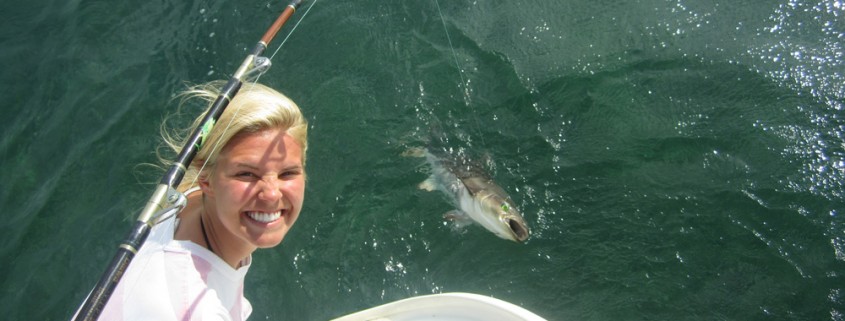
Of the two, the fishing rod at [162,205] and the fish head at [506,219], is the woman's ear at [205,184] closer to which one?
the fishing rod at [162,205]

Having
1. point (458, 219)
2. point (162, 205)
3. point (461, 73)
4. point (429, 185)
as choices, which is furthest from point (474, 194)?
point (162, 205)

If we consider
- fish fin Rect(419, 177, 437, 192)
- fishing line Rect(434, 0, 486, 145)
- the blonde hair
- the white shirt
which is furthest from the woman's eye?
fishing line Rect(434, 0, 486, 145)

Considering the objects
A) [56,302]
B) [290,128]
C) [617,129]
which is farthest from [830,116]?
[56,302]

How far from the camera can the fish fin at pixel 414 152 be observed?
526 centimetres

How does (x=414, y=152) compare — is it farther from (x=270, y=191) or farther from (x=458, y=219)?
(x=270, y=191)

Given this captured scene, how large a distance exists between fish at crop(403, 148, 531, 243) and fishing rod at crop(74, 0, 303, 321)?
2.05 meters

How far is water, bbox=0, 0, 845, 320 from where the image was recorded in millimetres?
4574

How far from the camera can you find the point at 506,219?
4273mm

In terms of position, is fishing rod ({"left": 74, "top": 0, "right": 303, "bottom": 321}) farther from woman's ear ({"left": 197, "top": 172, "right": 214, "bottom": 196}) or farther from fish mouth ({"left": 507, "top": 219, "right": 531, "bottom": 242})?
fish mouth ({"left": 507, "top": 219, "right": 531, "bottom": 242})

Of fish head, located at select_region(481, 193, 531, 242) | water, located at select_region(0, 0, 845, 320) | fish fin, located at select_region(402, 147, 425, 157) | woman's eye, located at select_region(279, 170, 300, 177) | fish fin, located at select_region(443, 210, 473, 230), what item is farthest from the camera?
fish fin, located at select_region(402, 147, 425, 157)

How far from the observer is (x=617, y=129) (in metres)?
5.26

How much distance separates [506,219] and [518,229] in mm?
126

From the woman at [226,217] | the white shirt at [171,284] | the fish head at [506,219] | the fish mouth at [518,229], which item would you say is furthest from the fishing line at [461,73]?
the white shirt at [171,284]

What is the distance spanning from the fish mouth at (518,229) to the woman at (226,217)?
2.02 m
